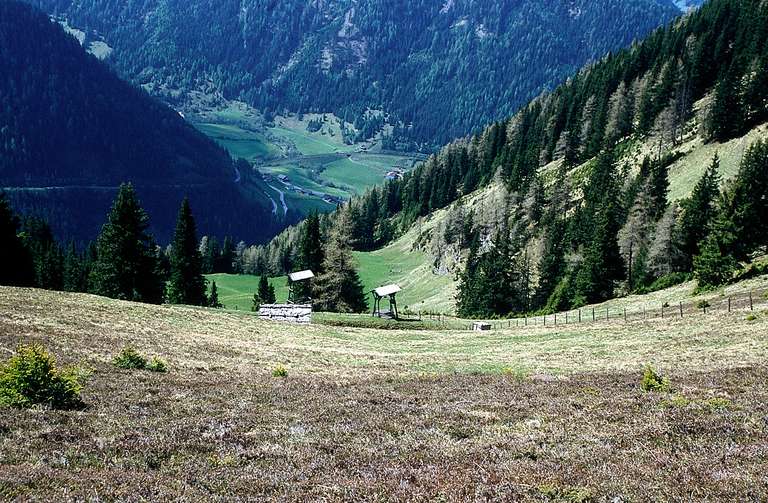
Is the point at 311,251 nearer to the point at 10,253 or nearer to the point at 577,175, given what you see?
the point at 10,253

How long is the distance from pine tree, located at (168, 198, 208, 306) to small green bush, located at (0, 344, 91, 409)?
6165 centimetres

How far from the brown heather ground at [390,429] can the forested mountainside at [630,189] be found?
49.4 metres

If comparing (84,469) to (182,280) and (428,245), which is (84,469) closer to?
(182,280)

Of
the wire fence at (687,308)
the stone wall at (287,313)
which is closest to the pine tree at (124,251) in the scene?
the stone wall at (287,313)

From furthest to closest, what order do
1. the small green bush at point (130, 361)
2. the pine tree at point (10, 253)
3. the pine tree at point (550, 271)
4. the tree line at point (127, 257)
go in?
the pine tree at point (550, 271) < the pine tree at point (10, 253) < the tree line at point (127, 257) < the small green bush at point (130, 361)

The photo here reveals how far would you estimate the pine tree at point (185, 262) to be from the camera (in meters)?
76.2

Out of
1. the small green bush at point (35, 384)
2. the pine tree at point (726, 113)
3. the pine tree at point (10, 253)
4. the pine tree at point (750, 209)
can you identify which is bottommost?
the small green bush at point (35, 384)

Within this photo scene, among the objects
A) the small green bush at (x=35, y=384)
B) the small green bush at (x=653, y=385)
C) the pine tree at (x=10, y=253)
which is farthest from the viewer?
the pine tree at (x=10, y=253)

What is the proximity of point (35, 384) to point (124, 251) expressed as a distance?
53758 millimetres

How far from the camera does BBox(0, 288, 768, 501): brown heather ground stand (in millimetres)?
10078

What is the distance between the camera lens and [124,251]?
65.9 meters

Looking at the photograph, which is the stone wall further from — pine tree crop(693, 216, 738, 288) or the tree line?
pine tree crop(693, 216, 738, 288)

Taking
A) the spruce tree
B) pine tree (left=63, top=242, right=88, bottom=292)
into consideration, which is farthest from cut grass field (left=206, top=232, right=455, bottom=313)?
pine tree (left=63, top=242, right=88, bottom=292)

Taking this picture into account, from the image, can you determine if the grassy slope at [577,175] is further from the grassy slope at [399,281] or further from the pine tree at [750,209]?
Answer: the pine tree at [750,209]
